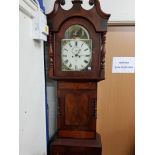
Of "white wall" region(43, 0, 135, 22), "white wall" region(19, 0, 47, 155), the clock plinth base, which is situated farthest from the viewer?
"white wall" region(43, 0, 135, 22)

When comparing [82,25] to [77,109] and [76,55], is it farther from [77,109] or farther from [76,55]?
[77,109]

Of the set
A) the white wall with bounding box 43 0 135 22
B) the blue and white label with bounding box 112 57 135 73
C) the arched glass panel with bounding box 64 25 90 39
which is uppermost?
the white wall with bounding box 43 0 135 22

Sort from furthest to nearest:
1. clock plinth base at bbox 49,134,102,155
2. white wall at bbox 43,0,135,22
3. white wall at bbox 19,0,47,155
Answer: white wall at bbox 43,0,135,22
clock plinth base at bbox 49,134,102,155
white wall at bbox 19,0,47,155

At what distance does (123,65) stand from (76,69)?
22.9 inches

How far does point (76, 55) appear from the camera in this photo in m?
1.42

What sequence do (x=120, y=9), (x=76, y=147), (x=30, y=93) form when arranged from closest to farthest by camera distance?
(x=30, y=93) → (x=76, y=147) → (x=120, y=9)

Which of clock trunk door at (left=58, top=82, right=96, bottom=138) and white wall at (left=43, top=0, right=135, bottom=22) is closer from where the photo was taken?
clock trunk door at (left=58, top=82, right=96, bottom=138)

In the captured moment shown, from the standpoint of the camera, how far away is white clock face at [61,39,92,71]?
1413mm

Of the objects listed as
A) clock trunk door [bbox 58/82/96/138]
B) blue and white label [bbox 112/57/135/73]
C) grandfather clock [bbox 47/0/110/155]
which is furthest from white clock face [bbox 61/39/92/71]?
blue and white label [bbox 112/57/135/73]

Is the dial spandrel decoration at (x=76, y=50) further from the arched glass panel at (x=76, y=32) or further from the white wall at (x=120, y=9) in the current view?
the white wall at (x=120, y=9)

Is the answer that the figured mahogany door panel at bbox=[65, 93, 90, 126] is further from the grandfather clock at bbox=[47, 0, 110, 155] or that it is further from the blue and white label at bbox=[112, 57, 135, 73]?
the blue and white label at bbox=[112, 57, 135, 73]

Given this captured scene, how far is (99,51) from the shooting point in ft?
4.59

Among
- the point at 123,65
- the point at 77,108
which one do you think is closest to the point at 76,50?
the point at 77,108

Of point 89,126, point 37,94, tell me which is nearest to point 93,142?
point 89,126
